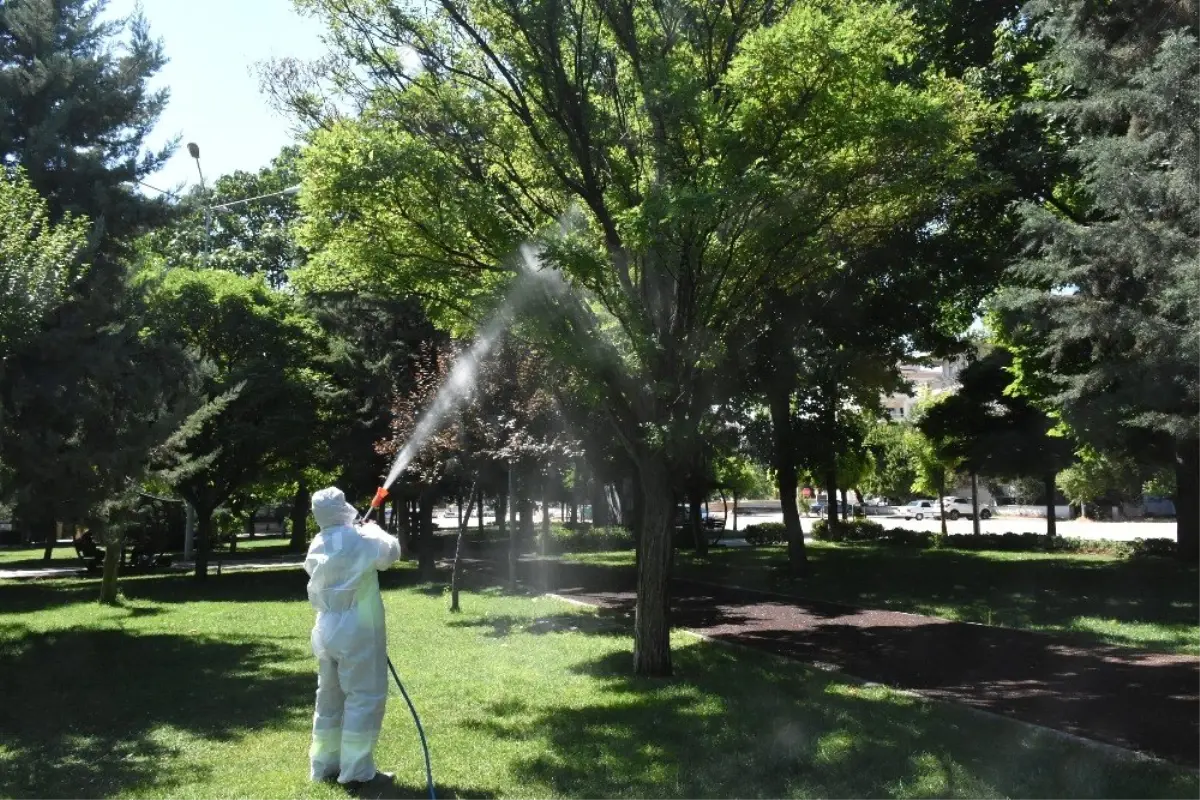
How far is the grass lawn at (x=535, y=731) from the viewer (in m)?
6.12

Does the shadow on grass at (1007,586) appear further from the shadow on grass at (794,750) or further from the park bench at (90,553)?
the park bench at (90,553)

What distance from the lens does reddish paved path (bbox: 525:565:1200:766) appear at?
23.7 feet

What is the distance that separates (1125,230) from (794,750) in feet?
27.5

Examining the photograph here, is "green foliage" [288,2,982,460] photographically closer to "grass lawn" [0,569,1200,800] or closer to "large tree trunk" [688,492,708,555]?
"grass lawn" [0,569,1200,800]

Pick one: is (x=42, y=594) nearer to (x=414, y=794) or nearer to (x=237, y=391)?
(x=237, y=391)

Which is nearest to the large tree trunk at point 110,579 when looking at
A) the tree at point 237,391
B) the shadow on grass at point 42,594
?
the shadow on grass at point 42,594

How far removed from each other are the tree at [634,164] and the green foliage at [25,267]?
2711 millimetres

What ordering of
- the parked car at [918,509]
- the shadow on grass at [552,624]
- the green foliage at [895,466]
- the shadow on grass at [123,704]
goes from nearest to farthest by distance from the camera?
the shadow on grass at [123,704] → the shadow on grass at [552,624] → the green foliage at [895,466] → the parked car at [918,509]

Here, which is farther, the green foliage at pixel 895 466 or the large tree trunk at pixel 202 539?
the green foliage at pixel 895 466

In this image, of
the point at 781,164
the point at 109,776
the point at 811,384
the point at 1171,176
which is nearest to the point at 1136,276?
the point at 1171,176

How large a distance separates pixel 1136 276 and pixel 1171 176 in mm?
1514

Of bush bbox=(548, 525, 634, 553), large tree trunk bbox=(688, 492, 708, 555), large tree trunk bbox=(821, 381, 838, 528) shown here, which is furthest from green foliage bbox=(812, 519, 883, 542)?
large tree trunk bbox=(821, 381, 838, 528)

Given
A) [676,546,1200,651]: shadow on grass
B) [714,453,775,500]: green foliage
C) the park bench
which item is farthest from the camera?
[714,453,775,500]: green foliage

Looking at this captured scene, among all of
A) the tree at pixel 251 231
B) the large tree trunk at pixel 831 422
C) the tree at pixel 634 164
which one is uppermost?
the tree at pixel 251 231
